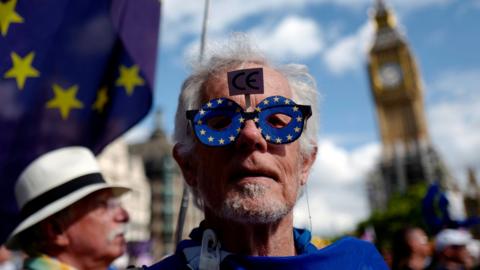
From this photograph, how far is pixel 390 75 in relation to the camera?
8050 centimetres

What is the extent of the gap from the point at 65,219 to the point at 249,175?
57.0 inches

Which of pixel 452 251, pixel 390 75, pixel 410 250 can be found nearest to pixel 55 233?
pixel 410 250

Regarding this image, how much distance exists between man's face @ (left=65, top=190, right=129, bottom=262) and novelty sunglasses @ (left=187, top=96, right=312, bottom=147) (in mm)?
1239

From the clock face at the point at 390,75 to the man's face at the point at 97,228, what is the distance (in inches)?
3164

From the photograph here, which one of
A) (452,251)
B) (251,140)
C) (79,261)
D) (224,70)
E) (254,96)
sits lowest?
(452,251)

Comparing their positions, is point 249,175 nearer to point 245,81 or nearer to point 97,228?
point 245,81

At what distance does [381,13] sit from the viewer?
84625 mm

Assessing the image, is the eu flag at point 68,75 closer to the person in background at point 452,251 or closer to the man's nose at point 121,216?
the man's nose at point 121,216

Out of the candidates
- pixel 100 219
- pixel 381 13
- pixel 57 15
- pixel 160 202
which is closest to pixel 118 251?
pixel 100 219

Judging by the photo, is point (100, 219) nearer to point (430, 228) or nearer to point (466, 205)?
point (430, 228)

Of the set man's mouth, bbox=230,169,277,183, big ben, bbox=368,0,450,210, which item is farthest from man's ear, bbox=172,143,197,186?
big ben, bbox=368,0,450,210

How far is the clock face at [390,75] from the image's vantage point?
7994 centimetres

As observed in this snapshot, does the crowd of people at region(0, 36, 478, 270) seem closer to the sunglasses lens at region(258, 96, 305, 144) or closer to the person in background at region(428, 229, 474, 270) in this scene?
the sunglasses lens at region(258, 96, 305, 144)

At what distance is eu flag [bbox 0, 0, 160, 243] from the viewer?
11.8 feet
